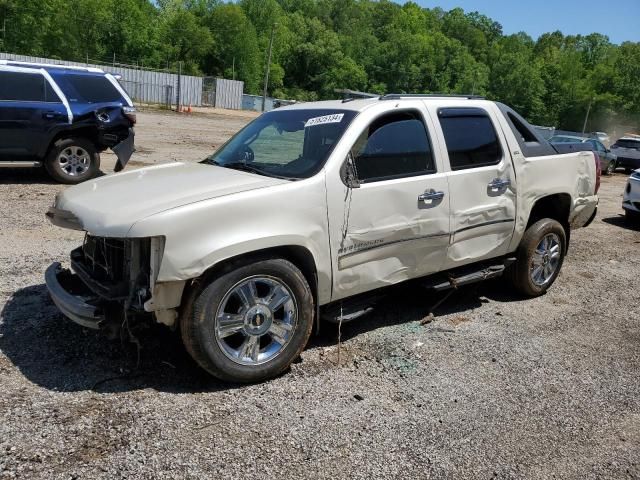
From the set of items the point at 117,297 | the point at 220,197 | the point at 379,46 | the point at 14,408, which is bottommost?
the point at 14,408

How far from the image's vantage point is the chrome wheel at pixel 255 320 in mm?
3592

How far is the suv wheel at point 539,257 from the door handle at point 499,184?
71 centimetres

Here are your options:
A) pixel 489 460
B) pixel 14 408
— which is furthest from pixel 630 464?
pixel 14 408

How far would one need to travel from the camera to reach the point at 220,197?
3535mm

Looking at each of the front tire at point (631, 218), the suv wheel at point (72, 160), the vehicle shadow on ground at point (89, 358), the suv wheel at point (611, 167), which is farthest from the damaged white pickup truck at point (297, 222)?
the suv wheel at point (611, 167)

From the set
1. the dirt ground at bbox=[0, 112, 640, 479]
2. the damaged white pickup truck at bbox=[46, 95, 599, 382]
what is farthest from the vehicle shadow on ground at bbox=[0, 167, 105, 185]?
the damaged white pickup truck at bbox=[46, 95, 599, 382]

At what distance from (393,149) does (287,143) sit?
822mm

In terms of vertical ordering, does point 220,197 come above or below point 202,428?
above

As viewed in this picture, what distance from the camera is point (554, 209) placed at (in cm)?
602

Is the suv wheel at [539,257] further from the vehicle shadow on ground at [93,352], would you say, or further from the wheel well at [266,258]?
the wheel well at [266,258]

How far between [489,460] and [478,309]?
2453 millimetres

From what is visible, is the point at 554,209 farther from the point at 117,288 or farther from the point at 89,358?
the point at 89,358

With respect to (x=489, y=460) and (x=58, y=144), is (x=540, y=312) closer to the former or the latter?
(x=489, y=460)

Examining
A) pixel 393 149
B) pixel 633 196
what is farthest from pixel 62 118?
pixel 633 196
